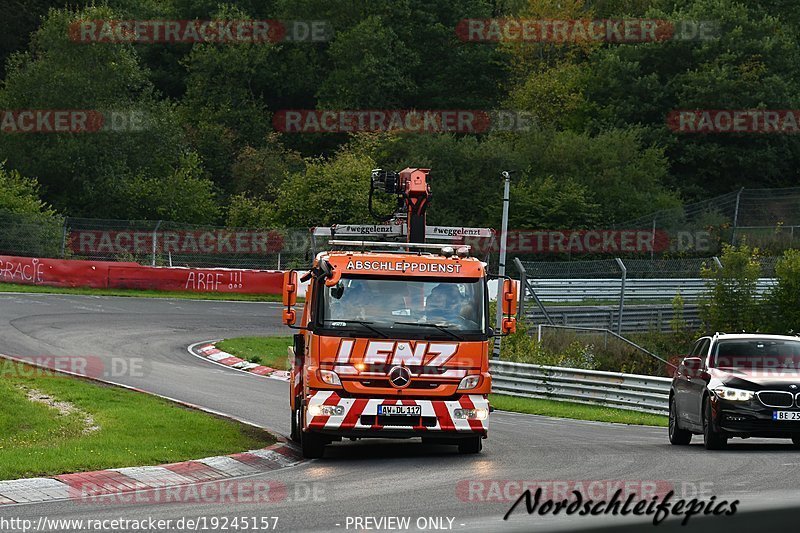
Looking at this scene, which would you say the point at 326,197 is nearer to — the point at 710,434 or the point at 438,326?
the point at 710,434

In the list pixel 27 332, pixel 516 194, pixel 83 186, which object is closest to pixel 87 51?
pixel 83 186

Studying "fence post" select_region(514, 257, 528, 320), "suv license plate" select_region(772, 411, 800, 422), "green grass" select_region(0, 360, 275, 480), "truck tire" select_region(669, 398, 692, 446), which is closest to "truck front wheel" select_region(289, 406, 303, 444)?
"green grass" select_region(0, 360, 275, 480)

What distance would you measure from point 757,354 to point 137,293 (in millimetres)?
30555

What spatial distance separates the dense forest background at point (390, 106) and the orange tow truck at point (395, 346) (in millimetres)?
34233

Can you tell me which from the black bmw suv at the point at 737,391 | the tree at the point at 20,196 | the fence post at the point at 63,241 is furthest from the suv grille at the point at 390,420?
the tree at the point at 20,196

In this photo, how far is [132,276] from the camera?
45.1m

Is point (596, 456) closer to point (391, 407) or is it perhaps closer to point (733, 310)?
point (391, 407)

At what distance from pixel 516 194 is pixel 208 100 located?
26306mm

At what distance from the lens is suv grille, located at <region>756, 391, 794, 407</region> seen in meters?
15.9

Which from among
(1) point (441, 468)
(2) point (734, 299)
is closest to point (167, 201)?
(2) point (734, 299)

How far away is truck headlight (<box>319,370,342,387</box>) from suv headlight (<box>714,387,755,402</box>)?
16.2 feet

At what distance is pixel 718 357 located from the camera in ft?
56.6

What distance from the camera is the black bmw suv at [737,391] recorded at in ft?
52.2

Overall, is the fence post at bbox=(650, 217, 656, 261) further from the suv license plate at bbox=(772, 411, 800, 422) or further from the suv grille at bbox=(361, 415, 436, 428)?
the suv grille at bbox=(361, 415, 436, 428)
